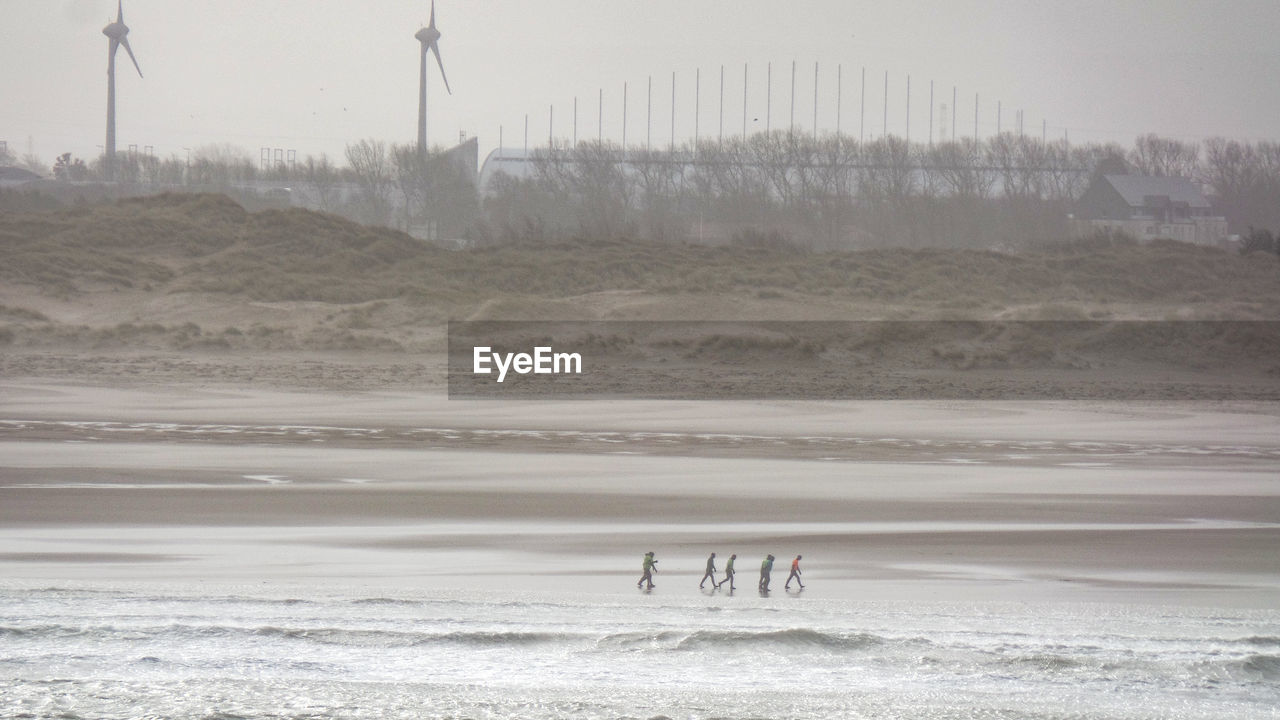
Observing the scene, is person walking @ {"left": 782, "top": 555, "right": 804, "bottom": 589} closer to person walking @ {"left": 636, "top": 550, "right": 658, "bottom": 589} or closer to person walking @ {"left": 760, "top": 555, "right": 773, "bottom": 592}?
person walking @ {"left": 760, "top": 555, "right": 773, "bottom": 592}

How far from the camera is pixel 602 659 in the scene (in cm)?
→ 688

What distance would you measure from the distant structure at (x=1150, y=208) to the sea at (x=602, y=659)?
59813 millimetres

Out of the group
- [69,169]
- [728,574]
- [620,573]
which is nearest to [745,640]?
[728,574]

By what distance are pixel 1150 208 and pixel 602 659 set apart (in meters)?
65.9

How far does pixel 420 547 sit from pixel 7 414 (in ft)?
38.3

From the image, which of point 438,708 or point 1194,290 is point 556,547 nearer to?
point 438,708

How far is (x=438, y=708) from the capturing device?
6305 millimetres

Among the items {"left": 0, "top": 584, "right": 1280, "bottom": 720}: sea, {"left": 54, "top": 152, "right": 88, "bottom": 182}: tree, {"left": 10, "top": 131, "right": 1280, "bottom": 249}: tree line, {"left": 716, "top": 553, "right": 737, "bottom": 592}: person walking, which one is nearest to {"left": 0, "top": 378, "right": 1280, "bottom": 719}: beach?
{"left": 0, "top": 584, "right": 1280, "bottom": 720}: sea

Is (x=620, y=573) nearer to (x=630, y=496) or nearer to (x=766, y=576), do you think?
(x=766, y=576)

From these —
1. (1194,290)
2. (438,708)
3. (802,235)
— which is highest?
(802,235)

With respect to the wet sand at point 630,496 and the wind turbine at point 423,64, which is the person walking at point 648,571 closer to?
the wet sand at point 630,496

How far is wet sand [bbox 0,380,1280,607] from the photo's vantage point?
30.4 feet

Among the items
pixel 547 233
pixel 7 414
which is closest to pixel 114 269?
pixel 547 233

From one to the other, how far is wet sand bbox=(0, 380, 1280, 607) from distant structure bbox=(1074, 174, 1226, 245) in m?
46.7
